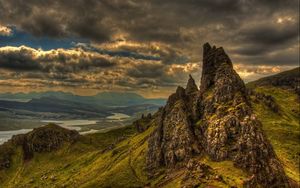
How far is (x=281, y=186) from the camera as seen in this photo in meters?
191

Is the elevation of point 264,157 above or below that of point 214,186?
above

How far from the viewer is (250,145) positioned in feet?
655

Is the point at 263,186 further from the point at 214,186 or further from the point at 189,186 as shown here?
the point at 189,186

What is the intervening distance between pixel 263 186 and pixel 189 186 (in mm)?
42027

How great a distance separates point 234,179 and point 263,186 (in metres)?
17.4

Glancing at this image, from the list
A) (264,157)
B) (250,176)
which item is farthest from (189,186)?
(264,157)

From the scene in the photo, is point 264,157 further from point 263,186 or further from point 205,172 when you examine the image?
point 205,172

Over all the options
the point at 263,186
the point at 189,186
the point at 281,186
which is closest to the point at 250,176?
the point at 263,186

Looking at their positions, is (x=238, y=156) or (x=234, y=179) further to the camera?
(x=238, y=156)

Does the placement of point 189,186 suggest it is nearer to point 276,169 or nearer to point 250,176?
point 250,176

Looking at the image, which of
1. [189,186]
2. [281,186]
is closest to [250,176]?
[281,186]

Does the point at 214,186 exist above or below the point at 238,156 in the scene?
below

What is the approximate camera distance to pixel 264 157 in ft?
650

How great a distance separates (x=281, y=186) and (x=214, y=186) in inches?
1716
